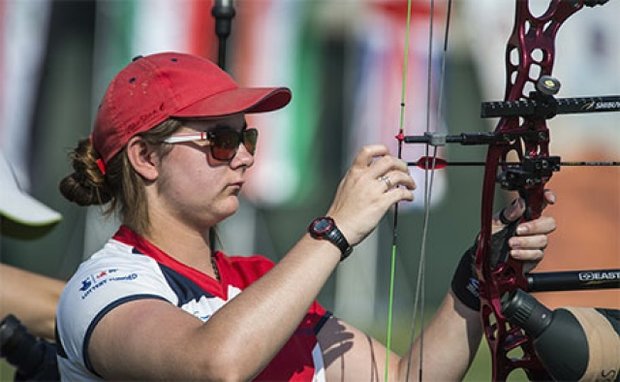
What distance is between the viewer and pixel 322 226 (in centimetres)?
200

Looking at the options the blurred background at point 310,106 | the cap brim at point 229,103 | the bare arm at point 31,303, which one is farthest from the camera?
the blurred background at point 310,106

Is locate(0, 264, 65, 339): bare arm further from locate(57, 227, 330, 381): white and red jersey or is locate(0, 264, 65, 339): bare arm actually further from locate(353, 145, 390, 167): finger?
locate(353, 145, 390, 167): finger

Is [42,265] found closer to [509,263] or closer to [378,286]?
[378,286]

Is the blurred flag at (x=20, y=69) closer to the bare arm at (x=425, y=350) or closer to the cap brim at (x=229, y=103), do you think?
the bare arm at (x=425, y=350)

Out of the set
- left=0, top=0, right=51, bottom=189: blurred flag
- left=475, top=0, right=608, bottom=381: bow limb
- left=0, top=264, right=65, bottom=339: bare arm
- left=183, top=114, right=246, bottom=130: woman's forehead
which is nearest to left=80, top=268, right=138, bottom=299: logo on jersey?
left=183, top=114, right=246, bottom=130: woman's forehead

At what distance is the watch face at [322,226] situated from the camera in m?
1.99

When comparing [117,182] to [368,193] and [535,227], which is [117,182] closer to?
[368,193]

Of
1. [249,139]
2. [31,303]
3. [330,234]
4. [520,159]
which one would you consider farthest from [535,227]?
[31,303]

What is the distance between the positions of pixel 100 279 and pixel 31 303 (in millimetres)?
1180

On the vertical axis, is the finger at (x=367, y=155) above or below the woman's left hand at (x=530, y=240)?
above

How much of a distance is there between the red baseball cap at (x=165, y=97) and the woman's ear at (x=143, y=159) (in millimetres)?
22

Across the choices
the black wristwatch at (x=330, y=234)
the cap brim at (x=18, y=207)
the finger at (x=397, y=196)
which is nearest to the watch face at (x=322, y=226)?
the black wristwatch at (x=330, y=234)

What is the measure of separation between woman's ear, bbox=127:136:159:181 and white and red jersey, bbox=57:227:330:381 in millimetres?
125

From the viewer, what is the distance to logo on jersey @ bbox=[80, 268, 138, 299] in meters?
2.10
